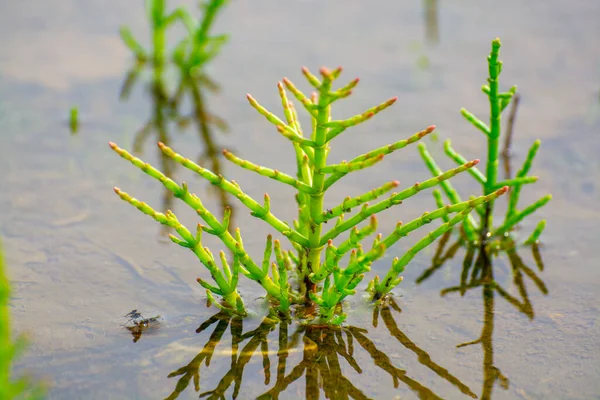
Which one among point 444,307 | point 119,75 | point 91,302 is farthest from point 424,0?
point 91,302

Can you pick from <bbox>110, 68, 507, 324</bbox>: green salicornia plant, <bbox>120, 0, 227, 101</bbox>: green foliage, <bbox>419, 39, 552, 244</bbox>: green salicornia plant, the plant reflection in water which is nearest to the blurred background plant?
<bbox>120, 0, 227, 101</bbox>: green foliage

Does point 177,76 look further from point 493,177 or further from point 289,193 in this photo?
point 493,177

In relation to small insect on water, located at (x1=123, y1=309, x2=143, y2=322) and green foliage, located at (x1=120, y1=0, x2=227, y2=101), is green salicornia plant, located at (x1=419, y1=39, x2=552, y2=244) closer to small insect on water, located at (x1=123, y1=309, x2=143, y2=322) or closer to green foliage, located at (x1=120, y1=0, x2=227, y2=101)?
small insect on water, located at (x1=123, y1=309, x2=143, y2=322)

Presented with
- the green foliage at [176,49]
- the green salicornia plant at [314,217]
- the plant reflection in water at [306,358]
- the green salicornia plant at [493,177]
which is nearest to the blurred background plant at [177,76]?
the green foliage at [176,49]

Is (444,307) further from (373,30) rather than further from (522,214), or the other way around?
(373,30)

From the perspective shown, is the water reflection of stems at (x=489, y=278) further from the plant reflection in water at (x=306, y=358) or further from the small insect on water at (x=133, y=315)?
the small insect on water at (x=133, y=315)

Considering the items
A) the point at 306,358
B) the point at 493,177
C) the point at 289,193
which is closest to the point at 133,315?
the point at 306,358
